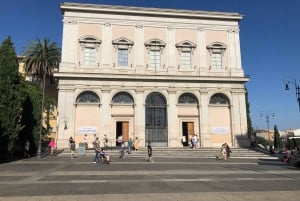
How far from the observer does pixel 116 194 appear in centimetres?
925

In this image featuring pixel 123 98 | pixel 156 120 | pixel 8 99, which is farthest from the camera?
pixel 156 120

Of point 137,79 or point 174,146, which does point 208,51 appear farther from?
point 174,146

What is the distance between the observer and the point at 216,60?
37250 millimetres

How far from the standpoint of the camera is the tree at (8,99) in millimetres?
20719

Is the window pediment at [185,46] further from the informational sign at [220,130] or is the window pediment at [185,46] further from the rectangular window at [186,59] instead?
the informational sign at [220,130]

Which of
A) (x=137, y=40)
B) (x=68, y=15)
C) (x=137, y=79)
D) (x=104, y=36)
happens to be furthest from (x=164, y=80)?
(x=68, y=15)

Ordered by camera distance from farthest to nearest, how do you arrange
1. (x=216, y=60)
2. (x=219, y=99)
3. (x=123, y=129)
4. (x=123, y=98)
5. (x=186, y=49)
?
(x=216, y=60) → (x=186, y=49) → (x=219, y=99) → (x=123, y=98) → (x=123, y=129)

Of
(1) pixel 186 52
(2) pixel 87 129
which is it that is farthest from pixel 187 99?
(2) pixel 87 129

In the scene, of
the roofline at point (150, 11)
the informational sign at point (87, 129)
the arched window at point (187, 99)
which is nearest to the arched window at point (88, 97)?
the informational sign at point (87, 129)

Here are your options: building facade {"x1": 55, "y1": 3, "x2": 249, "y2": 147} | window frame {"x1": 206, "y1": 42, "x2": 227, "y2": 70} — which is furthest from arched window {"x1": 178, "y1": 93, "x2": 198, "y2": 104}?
window frame {"x1": 206, "y1": 42, "x2": 227, "y2": 70}

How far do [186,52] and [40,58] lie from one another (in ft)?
67.7

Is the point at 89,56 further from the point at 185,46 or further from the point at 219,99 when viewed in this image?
the point at 219,99

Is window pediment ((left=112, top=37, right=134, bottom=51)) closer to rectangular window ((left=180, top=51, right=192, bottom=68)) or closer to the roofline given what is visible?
the roofline

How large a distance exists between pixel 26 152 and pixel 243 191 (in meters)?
20.3
